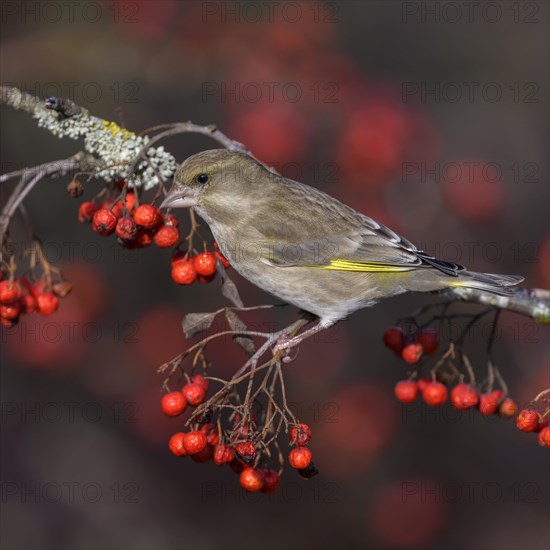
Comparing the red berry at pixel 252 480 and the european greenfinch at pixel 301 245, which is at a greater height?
the european greenfinch at pixel 301 245

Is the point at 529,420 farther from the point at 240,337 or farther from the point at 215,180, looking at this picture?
the point at 215,180

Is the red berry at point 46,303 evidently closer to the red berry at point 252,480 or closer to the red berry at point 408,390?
the red berry at point 252,480

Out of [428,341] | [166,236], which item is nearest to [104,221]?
[166,236]

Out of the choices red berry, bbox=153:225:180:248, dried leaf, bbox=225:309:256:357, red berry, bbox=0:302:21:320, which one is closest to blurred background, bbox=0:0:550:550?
red berry, bbox=0:302:21:320

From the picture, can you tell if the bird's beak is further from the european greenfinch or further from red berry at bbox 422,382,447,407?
red berry at bbox 422,382,447,407

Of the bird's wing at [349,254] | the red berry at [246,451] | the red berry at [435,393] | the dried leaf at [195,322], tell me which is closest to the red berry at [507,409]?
the red berry at [435,393]

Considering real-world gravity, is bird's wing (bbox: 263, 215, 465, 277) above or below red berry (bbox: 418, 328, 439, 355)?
above
